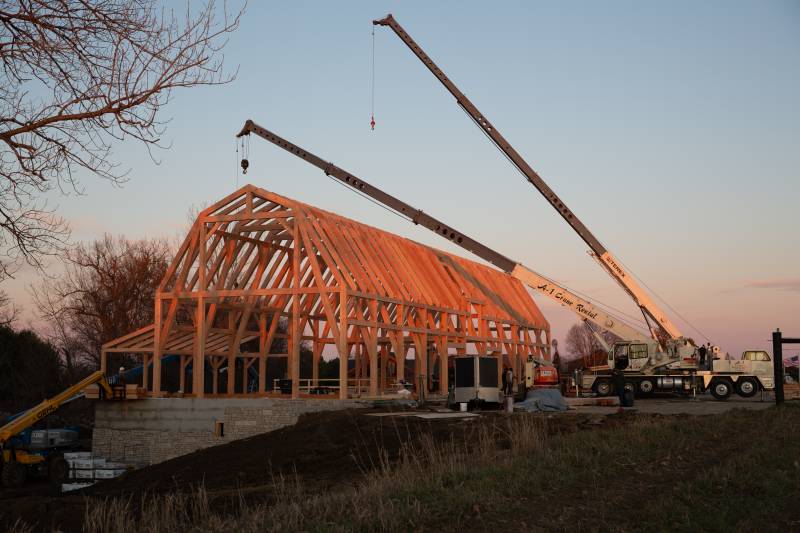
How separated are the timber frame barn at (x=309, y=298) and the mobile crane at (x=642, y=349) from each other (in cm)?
578

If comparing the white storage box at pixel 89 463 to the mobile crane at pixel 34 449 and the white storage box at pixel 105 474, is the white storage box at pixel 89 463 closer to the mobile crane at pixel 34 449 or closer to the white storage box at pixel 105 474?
the white storage box at pixel 105 474

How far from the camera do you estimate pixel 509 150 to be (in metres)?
33.0

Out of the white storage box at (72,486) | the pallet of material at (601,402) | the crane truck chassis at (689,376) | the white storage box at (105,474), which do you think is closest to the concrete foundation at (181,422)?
the white storage box at (105,474)

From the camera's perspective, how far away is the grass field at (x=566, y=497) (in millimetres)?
7496

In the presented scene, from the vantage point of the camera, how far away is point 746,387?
101 ft

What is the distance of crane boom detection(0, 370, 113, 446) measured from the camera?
2403cm

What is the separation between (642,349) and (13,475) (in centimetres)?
2224

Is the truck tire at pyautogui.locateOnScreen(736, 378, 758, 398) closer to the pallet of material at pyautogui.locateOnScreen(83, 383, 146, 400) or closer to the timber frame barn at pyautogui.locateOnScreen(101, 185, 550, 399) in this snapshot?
the timber frame barn at pyautogui.locateOnScreen(101, 185, 550, 399)

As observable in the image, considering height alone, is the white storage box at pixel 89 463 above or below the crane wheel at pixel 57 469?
above

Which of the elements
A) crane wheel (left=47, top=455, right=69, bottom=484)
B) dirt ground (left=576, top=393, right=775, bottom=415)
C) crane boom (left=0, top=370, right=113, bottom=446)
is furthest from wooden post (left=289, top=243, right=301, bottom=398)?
dirt ground (left=576, top=393, right=775, bottom=415)

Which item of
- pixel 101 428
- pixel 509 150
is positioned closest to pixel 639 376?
pixel 509 150

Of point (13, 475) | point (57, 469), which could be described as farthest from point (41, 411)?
point (13, 475)

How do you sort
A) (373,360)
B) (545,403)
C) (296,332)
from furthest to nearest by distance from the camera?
(373,360) → (296,332) → (545,403)

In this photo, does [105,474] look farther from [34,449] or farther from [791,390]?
[791,390]
